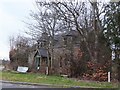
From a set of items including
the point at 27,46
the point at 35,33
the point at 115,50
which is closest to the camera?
the point at 115,50

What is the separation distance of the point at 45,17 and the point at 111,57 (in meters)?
12.5

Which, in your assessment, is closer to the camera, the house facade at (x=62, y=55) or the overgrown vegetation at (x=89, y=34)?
the overgrown vegetation at (x=89, y=34)

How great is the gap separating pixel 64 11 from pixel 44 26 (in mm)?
6575

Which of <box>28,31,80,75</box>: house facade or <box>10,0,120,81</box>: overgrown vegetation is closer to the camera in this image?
<box>10,0,120,81</box>: overgrown vegetation

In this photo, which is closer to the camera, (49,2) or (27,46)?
(49,2)

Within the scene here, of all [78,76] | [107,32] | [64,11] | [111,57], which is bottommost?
[78,76]

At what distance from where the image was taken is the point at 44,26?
3397 cm

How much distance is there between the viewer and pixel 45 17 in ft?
111

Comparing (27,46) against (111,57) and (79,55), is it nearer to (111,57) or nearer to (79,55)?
(79,55)

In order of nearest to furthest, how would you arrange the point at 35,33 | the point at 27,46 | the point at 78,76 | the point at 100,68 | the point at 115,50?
1. the point at 115,50
2. the point at 100,68
3. the point at 78,76
4. the point at 35,33
5. the point at 27,46

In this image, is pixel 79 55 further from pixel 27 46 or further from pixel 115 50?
pixel 27 46

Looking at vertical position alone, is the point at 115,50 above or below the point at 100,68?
above

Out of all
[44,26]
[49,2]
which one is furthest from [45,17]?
[49,2]

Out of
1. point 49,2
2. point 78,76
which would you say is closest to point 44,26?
point 49,2
